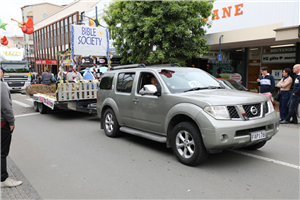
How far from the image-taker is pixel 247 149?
5.35 meters

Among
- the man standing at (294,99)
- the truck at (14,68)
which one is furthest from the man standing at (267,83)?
the truck at (14,68)

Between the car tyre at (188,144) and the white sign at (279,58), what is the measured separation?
38.7 feet

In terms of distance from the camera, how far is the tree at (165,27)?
11992mm

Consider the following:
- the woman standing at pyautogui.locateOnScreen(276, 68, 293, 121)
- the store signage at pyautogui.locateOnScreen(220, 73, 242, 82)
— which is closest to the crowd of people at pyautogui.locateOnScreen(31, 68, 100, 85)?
the woman standing at pyautogui.locateOnScreen(276, 68, 293, 121)

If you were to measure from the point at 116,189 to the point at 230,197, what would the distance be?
5.18 ft

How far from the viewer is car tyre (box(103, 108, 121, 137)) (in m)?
6.48

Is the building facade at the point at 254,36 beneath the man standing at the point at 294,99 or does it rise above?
above

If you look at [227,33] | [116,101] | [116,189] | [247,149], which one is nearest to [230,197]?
[116,189]

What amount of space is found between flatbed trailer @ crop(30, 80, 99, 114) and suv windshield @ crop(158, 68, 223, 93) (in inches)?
173

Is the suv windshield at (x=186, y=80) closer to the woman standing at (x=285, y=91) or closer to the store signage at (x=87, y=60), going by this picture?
the woman standing at (x=285, y=91)

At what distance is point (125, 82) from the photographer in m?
6.22

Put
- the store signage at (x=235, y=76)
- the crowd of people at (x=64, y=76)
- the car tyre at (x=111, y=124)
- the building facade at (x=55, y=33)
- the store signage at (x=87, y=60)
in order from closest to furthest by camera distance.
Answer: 1. the car tyre at (x=111, y=124)
2. the crowd of people at (x=64, y=76)
3. the store signage at (x=87, y=60)
4. the store signage at (x=235, y=76)
5. the building facade at (x=55, y=33)

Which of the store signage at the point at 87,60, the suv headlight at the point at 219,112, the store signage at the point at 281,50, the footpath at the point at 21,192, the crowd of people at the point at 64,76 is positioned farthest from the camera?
the store signage at the point at 281,50

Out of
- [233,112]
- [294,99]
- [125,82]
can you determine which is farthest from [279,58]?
[233,112]
